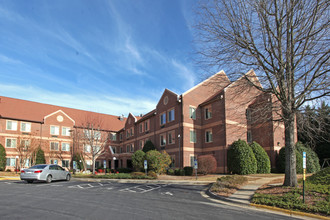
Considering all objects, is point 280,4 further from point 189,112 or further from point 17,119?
point 17,119

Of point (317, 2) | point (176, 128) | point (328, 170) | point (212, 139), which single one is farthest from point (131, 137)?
point (317, 2)

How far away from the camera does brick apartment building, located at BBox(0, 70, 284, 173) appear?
90.3 feet

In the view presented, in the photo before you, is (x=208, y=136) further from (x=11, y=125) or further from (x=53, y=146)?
(x=11, y=125)

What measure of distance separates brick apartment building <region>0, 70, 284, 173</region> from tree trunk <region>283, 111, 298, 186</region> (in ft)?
3.75

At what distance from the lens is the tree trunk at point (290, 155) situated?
11966 millimetres

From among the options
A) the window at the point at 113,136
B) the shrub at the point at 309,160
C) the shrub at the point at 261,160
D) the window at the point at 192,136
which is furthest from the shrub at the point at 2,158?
the shrub at the point at 309,160

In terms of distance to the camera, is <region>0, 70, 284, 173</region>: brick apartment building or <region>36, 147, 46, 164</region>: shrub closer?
<region>0, 70, 284, 173</region>: brick apartment building

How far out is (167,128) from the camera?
32.8 m

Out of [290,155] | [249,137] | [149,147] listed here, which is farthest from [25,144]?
[290,155]

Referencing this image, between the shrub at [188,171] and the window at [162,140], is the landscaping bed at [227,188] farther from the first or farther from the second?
the window at [162,140]

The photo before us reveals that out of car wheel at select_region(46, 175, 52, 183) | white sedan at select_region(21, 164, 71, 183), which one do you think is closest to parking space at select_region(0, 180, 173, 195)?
white sedan at select_region(21, 164, 71, 183)

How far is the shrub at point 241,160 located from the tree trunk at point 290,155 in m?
12.4

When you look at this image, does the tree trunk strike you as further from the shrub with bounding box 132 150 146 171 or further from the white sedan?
the shrub with bounding box 132 150 146 171

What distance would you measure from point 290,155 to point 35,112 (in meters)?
42.5
